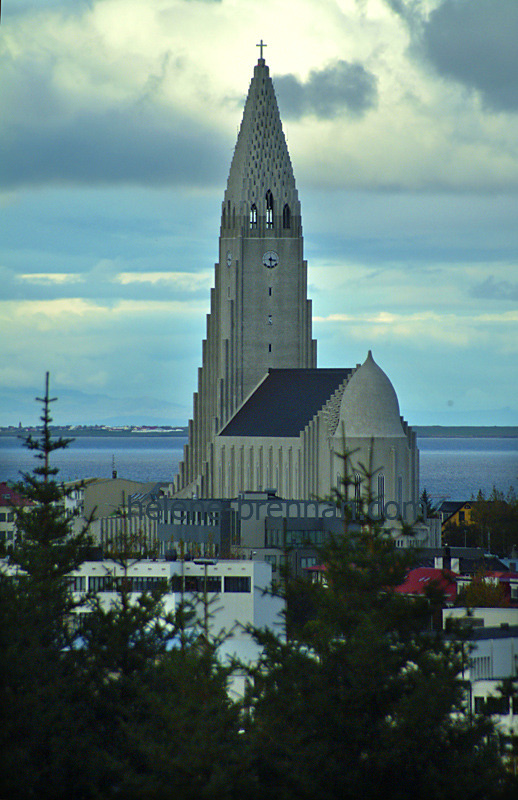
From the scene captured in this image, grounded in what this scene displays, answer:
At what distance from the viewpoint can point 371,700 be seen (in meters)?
27.2

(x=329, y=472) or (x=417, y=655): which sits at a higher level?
(x=329, y=472)

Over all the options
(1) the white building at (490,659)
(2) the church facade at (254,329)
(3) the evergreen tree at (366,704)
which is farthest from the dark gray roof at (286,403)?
(3) the evergreen tree at (366,704)

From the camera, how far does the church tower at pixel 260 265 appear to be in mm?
105500

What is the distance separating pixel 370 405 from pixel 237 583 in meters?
34.4

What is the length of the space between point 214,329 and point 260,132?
15.5 metres

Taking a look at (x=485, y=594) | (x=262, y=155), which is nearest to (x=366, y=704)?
(x=485, y=594)

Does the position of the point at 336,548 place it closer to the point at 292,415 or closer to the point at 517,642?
the point at 517,642

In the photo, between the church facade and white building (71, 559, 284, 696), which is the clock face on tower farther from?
white building (71, 559, 284, 696)

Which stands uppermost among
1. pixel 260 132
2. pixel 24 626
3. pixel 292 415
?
pixel 260 132

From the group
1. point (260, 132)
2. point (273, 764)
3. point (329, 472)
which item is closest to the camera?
point (273, 764)

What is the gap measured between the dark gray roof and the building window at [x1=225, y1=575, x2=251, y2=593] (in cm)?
3721

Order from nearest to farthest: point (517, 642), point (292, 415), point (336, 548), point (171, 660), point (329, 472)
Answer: point (171, 660) → point (336, 548) → point (517, 642) → point (329, 472) → point (292, 415)

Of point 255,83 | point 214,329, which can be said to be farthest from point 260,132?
point 214,329

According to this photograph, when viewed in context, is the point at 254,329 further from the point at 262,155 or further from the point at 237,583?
the point at 237,583
